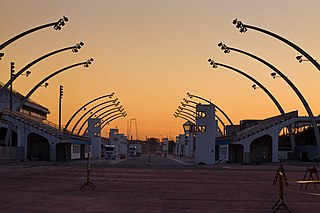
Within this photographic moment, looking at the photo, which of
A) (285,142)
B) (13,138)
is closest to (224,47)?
(13,138)

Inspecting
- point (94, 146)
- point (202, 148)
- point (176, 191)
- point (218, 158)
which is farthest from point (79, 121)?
point (176, 191)

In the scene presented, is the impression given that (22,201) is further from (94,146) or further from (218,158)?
(94,146)

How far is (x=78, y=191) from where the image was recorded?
30016 millimetres

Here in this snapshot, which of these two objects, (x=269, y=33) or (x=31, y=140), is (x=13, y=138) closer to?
(x=31, y=140)

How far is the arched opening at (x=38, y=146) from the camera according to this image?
101m

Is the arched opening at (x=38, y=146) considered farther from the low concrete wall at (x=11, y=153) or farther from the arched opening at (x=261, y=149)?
the arched opening at (x=261, y=149)

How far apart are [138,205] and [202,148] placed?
74.2 m

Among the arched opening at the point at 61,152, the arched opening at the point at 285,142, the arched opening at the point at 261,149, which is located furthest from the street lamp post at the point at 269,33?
the arched opening at the point at 285,142

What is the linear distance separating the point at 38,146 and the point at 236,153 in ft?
107

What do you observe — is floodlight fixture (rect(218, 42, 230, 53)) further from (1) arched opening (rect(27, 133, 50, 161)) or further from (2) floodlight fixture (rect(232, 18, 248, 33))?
(1) arched opening (rect(27, 133, 50, 161))

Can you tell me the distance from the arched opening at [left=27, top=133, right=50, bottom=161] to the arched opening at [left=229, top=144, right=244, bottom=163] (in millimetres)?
29880

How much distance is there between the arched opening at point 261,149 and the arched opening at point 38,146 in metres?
33.0

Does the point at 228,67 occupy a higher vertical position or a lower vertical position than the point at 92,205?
higher

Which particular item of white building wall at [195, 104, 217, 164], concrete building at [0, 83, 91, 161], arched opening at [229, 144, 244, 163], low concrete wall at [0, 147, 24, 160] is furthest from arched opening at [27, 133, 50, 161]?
arched opening at [229, 144, 244, 163]
